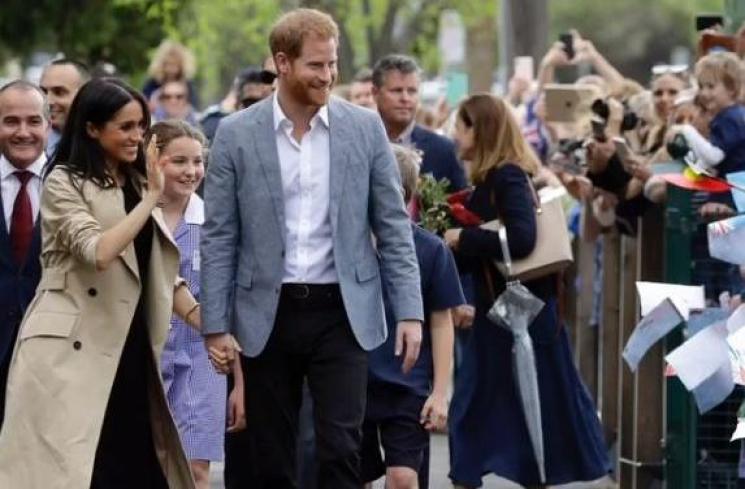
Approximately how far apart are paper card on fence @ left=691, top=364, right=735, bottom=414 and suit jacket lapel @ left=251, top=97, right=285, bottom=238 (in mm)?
1878

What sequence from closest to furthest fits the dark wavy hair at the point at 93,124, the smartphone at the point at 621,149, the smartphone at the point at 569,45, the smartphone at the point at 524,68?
the dark wavy hair at the point at 93,124 < the smartphone at the point at 621,149 < the smartphone at the point at 569,45 < the smartphone at the point at 524,68

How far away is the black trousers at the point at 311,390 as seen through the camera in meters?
8.57

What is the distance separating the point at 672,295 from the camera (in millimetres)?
Result: 9852

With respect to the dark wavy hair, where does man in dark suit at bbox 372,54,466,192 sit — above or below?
below

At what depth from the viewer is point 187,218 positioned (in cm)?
981

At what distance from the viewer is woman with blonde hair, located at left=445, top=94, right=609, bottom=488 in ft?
36.6

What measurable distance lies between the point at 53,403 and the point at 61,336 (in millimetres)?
228

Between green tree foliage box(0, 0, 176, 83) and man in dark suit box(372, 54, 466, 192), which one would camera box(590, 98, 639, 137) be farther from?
green tree foliage box(0, 0, 176, 83)

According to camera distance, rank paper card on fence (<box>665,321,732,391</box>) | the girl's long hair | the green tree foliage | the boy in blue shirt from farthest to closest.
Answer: the green tree foliage < the girl's long hair < the boy in blue shirt < paper card on fence (<box>665,321,732,391</box>)

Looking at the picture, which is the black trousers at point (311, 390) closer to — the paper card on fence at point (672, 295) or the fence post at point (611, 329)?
the paper card on fence at point (672, 295)

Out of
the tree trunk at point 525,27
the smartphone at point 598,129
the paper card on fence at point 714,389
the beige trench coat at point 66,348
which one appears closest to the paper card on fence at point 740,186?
the paper card on fence at point 714,389

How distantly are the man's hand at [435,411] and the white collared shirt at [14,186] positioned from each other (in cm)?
164

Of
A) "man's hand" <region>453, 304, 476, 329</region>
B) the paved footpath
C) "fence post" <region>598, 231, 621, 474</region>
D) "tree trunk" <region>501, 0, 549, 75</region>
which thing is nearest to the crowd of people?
"man's hand" <region>453, 304, 476, 329</region>

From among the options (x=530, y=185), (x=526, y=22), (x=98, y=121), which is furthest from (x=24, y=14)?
(x=98, y=121)
